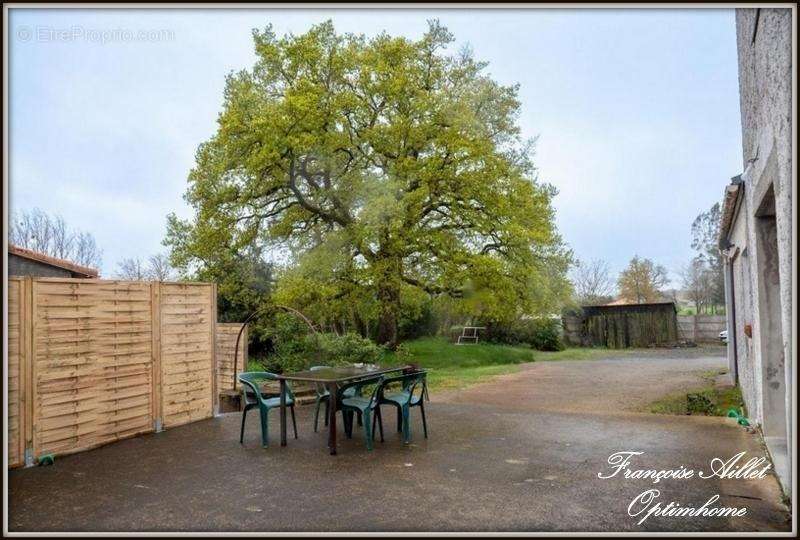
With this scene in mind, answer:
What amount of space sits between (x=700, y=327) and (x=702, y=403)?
15742mm

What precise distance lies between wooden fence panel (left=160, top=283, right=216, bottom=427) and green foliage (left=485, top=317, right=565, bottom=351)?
15.4 m

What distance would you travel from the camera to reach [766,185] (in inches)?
166

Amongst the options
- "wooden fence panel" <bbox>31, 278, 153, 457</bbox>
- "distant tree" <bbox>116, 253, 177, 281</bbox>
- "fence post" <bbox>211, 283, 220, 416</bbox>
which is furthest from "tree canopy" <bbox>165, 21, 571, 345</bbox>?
"distant tree" <bbox>116, 253, 177, 281</bbox>

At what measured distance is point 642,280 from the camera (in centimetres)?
3416

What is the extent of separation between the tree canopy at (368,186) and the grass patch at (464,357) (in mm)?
1550

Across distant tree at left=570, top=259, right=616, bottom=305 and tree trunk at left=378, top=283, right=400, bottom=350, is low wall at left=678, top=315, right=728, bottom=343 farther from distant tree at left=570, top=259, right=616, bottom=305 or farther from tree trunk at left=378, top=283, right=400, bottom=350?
tree trunk at left=378, top=283, right=400, bottom=350

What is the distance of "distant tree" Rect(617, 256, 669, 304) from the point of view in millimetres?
34031

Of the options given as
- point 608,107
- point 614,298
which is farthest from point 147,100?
point 614,298

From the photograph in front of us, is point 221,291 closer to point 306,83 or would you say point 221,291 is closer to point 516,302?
point 306,83

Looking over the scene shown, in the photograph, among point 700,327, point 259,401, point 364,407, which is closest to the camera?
point 364,407

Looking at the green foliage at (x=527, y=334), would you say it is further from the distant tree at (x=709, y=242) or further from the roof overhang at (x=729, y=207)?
the roof overhang at (x=729, y=207)

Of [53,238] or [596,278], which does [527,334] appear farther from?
Result: [53,238]

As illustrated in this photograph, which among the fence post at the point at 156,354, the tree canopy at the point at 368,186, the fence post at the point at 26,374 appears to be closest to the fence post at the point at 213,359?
the fence post at the point at 156,354

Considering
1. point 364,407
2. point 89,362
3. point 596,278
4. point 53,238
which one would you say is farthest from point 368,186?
point 596,278
